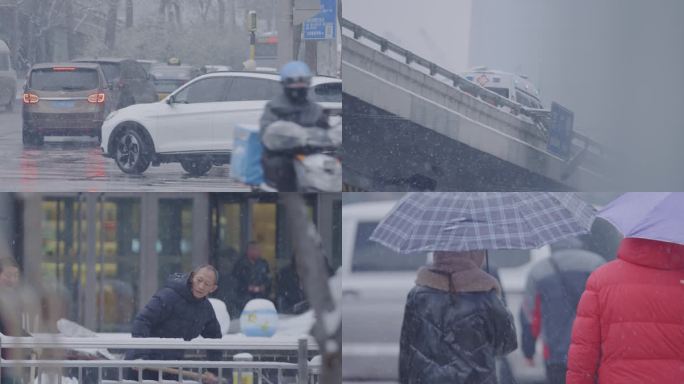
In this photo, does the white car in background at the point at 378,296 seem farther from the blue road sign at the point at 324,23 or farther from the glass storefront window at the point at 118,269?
the glass storefront window at the point at 118,269

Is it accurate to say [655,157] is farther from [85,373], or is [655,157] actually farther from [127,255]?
[85,373]

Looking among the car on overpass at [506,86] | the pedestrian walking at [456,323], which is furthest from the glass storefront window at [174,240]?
the car on overpass at [506,86]

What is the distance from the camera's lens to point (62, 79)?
523cm

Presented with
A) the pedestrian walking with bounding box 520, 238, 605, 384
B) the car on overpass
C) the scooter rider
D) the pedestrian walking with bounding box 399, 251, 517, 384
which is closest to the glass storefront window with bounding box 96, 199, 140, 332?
the scooter rider

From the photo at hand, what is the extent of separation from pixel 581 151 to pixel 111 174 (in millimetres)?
2518

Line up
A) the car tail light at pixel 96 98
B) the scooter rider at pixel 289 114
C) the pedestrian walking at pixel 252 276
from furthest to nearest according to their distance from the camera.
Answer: the pedestrian walking at pixel 252 276 → the car tail light at pixel 96 98 → the scooter rider at pixel 289 114

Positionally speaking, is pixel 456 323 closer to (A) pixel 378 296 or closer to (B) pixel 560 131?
(A) pixel 378 296

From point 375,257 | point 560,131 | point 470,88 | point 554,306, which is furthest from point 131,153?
point 554,306

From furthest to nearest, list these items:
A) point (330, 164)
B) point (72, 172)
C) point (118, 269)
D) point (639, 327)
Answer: point (118, 269)
point (72, 172)
point (330, 164)
point (639, 327)

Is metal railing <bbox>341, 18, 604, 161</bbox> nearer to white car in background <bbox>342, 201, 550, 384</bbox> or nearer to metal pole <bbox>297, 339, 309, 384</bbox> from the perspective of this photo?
white car in background <bbox>342, 201, 550, 384</bbox>

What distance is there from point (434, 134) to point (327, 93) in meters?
0.61

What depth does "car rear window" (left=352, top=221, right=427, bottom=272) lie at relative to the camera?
5312mm

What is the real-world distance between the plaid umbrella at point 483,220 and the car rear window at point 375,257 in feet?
0.21

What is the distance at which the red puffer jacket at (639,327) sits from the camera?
16.0 ft
